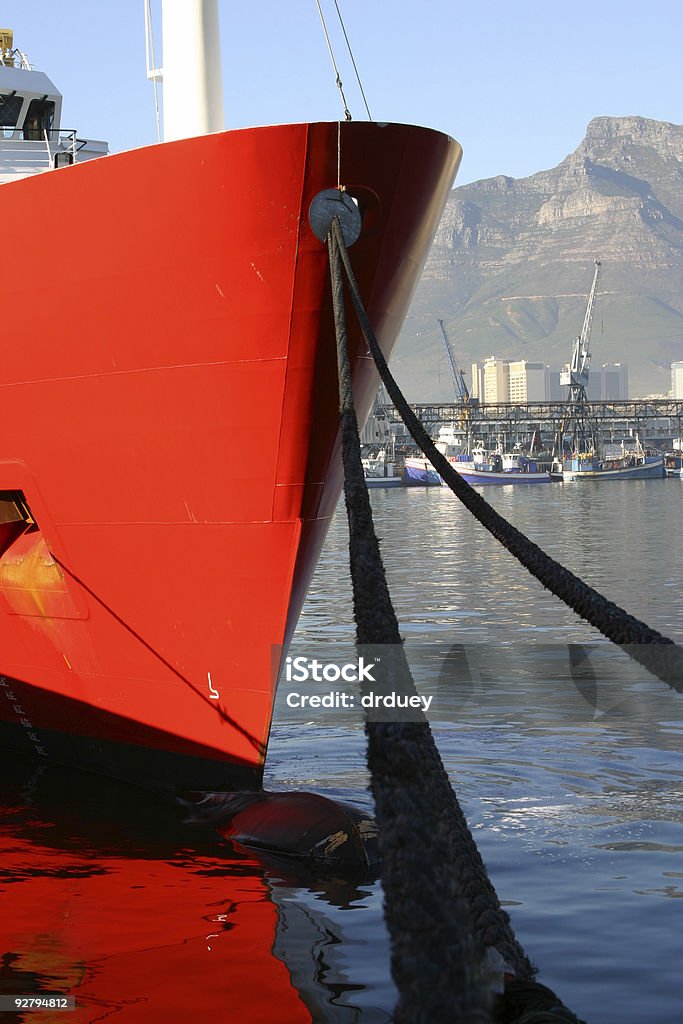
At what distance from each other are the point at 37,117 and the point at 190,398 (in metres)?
6.56

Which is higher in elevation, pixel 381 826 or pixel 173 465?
pixel 173 465

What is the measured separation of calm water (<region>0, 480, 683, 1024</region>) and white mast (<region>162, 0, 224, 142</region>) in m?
5.19

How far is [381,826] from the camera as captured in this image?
3246mm

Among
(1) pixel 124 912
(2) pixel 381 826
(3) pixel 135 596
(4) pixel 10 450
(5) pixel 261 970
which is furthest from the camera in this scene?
(4) pixel 10 450

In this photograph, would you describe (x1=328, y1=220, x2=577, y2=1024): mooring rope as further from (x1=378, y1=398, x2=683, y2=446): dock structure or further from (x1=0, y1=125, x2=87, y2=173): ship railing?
(x1=378, y1=398, x2=683, y2=446): dock structure

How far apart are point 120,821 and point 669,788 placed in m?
4.21

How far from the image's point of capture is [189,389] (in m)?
8.45

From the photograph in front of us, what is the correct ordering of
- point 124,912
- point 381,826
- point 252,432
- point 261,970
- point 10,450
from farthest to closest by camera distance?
point 10,450 → point 252,432 → point 124,912 → point 261,970 → point 381,826

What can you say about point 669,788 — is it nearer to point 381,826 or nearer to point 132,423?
point 132,423

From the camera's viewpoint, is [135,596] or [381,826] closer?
[381,826]

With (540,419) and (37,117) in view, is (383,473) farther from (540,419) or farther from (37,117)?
(37,117)

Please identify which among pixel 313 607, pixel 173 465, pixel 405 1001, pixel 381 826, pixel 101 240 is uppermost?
pixel 101 240

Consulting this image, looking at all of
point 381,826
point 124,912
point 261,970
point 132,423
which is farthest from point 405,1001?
point 132,423

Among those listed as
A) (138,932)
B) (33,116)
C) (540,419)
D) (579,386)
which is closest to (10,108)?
(33,116)
